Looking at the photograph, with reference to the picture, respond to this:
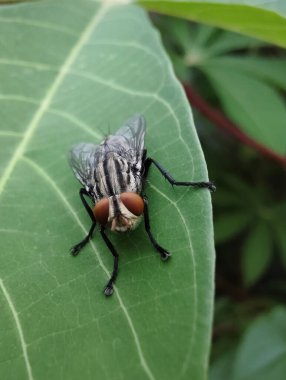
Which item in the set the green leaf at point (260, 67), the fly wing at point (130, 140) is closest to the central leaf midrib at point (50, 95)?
the fly wing at point (130, 140)

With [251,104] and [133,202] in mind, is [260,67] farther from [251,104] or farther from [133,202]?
[133,202]

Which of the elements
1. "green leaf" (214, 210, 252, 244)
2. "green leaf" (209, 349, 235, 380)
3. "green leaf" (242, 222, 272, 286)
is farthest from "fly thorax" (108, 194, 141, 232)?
"green leaf" (242, 222, 272, 286)

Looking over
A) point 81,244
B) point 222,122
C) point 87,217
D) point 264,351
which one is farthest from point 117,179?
point 264,351

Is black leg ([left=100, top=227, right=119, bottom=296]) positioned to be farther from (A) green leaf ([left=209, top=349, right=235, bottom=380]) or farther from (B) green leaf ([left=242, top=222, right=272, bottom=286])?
(B) green leaf ([left=242, top=222, right=272, bottom=286])

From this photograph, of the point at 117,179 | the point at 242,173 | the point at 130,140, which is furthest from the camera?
the point at 242,173

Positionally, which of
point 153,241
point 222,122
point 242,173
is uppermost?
point 153,241

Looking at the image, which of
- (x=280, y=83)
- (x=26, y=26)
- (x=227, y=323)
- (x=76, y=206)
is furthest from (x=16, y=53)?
(x=227, y=323)

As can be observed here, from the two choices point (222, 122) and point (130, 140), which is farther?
point (222, 122)

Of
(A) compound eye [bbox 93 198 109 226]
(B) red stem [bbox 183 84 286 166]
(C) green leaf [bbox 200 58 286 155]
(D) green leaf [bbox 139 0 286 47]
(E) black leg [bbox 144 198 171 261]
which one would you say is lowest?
(B) red stem [bbox 183 84 286 166]
